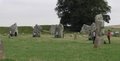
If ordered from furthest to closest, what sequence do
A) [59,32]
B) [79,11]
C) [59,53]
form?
1. [79,11]
2. [59,32]
3. [59,53]

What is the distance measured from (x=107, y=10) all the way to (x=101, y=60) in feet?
259

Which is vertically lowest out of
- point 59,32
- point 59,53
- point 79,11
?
point 59,53

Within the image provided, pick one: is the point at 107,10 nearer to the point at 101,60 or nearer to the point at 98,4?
the point at 98,4

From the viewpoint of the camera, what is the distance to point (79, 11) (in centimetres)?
9094

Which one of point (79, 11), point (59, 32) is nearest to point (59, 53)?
point (59, 32)

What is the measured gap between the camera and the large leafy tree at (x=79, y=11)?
90.2m

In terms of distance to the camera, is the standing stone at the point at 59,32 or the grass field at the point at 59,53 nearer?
the grass field at the point at 59,53

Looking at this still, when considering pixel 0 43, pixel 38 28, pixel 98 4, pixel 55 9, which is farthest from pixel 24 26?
pixel 0 43

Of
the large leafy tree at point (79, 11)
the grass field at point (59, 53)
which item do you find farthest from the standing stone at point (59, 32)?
the large leafy tree at point (79, 11)

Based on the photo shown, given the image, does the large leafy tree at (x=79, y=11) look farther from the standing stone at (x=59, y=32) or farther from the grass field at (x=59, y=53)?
the grass field at (x=59, y=53)

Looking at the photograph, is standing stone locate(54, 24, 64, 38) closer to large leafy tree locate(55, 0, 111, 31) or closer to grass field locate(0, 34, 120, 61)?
grass field locate(0, 34, 120, 61)

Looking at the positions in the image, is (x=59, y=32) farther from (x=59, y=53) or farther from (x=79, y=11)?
(x=79, y=11)

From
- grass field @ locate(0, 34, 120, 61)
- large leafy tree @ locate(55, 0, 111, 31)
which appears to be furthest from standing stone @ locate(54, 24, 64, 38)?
large leafy tree @ locate(55, 0, 111, 31)

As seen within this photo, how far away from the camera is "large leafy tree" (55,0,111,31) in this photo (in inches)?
3553
